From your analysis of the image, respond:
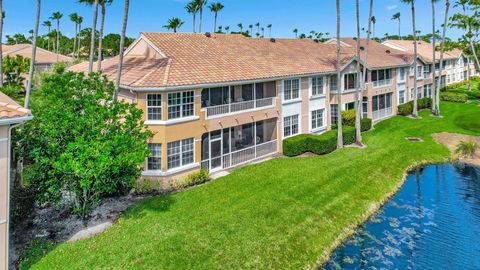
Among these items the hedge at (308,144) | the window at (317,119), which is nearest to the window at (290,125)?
the hedge at (308,144)

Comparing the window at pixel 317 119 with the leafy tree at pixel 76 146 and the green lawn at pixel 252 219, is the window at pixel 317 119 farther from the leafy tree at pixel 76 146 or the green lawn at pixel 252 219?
the leafy tree at pixel 76 146

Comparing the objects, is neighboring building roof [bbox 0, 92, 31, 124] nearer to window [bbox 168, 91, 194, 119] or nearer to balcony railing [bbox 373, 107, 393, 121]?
window [bbox 168, 91, 194, 119]

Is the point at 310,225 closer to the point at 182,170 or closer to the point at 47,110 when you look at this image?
the point at 182,170

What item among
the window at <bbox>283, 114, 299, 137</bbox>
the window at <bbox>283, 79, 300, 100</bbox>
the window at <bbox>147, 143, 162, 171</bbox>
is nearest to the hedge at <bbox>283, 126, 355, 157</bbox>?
the window at <bbox>283, 114, 299, 137</bbox>

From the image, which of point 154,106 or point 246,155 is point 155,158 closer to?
point 154,106

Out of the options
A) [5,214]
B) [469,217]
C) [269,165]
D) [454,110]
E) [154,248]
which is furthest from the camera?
[454,110]

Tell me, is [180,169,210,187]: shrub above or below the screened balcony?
below

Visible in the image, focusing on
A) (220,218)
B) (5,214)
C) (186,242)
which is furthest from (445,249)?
(5,214)
